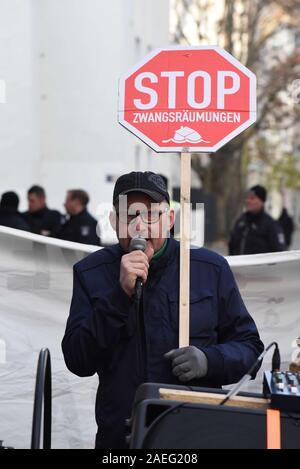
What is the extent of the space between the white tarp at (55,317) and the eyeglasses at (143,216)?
1.77 metres

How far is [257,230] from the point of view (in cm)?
1002

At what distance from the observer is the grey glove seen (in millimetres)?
3021

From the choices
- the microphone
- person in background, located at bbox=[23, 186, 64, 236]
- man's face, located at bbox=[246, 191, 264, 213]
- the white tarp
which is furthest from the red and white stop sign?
person in background, located at bbox=[23, 186, 64, 236]

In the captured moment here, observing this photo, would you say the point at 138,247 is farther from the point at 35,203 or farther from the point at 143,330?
the point at 35,203

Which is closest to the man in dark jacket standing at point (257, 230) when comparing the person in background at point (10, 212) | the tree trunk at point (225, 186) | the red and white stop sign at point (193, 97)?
the person in background at point (10, 212)

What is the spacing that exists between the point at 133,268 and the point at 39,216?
8.12 meters

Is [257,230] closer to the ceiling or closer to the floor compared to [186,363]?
closer to the ceiling

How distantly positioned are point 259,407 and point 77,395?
7.71 feet

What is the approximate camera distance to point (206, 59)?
3.85 m

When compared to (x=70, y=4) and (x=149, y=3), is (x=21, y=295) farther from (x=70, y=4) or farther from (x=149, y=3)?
(x=149, y=3)
